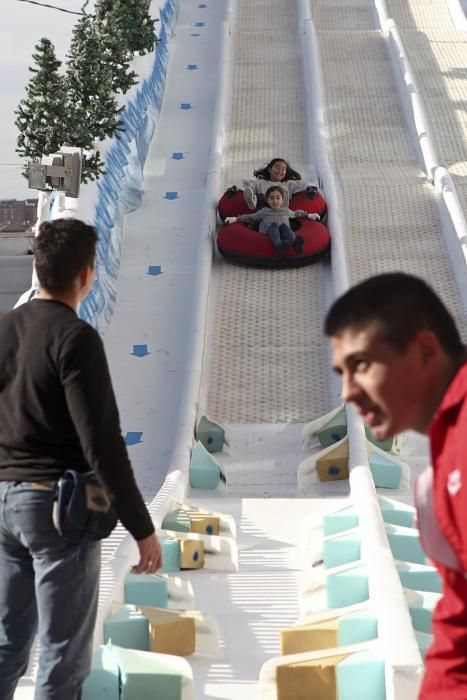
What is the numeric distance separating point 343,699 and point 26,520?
97cm

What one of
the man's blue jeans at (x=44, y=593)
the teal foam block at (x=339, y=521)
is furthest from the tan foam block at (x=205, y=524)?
the man's blue jeans at (x=44, y=593)

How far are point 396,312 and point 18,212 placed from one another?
36211 mm

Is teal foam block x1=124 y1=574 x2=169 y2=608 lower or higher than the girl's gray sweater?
lower

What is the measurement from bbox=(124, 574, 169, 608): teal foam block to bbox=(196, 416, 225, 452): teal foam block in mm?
2020

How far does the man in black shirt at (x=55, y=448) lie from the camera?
6.83 ft

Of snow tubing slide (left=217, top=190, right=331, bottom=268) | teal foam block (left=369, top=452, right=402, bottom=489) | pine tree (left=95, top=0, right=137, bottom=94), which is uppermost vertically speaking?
pine tree (left=95, top=0, right=137, bottom=94)

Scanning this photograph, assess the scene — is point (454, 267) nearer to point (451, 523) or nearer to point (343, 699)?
point (343, 699)

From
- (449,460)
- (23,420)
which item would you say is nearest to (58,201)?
(23,420)

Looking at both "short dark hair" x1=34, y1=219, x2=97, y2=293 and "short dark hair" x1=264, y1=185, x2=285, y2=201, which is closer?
"short dark hair" x1=34, y1=219, x2=97, y2=293

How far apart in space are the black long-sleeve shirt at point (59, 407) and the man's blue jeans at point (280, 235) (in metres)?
4.80

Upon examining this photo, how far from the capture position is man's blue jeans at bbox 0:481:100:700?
2.11 metres

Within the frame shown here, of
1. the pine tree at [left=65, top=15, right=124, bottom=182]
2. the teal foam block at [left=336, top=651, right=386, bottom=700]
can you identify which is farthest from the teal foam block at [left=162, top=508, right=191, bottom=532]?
the pine tree at [left=65, top=15, right=124, bottom=182]

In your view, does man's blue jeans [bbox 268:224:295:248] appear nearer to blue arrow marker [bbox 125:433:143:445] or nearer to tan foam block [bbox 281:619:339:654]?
blue arrow marker [bbox 125:433:143:445]

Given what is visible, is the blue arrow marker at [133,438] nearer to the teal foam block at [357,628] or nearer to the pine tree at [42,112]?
the pine tree at [42,112]
